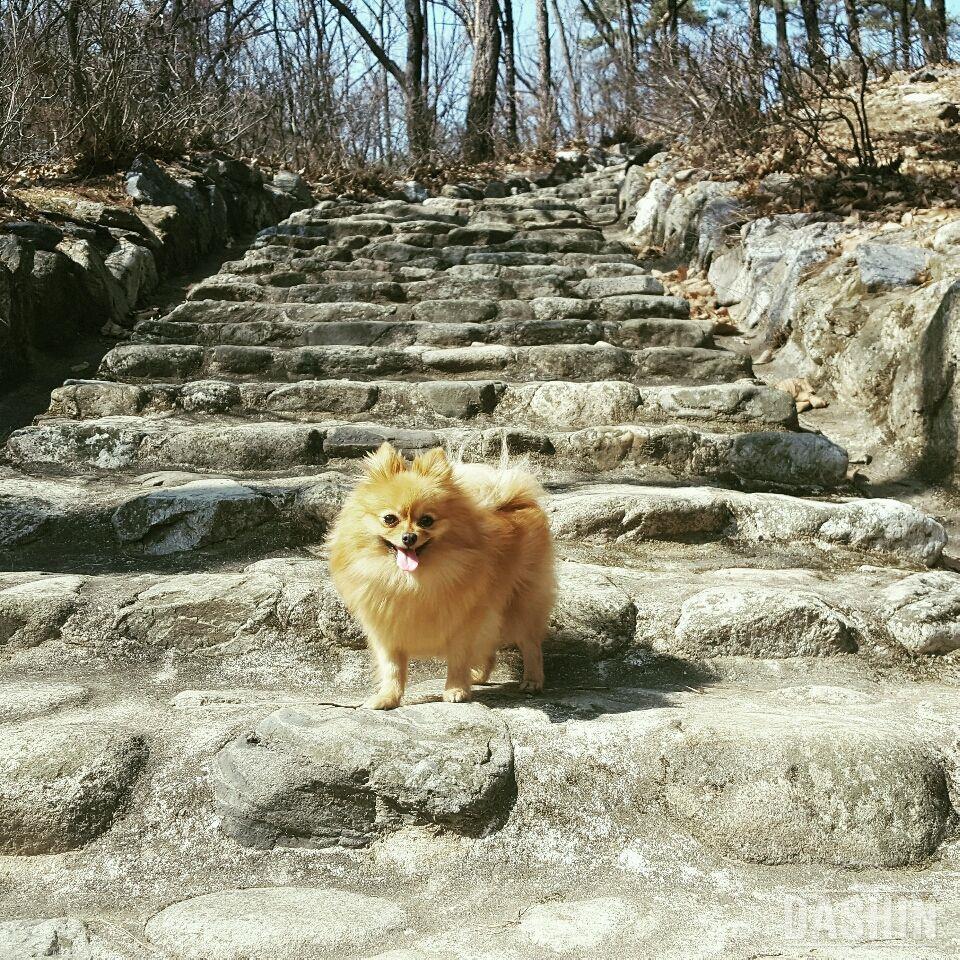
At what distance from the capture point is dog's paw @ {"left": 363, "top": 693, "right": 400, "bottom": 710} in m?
2.53

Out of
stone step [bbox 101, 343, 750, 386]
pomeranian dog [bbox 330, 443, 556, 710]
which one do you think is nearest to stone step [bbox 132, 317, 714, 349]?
stone step [bbox 101, 343, 750, 386]

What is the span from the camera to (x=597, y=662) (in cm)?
308

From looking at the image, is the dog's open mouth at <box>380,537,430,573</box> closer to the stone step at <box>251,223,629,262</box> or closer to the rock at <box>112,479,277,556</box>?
the rock at <box>112,479,277,556</box>

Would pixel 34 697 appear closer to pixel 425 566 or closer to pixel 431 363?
pixel 425 566

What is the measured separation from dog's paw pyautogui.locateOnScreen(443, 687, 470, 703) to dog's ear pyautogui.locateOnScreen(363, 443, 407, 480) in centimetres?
65

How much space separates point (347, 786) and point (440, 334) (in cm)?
396

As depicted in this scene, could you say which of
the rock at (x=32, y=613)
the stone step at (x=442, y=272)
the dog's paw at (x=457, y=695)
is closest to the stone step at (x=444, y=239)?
the stone step at (x=442, y=272)

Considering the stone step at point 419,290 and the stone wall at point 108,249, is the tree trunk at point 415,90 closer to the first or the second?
the stone wall at point 108,249

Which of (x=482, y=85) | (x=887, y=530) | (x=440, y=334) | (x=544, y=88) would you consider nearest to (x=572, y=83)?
(x=544, y=88)

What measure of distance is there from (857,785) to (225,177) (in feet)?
29.5

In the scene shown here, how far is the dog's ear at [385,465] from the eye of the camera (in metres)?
2.59

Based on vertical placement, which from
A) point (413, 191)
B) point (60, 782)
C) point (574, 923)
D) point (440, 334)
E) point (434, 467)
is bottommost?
point (574, 923)

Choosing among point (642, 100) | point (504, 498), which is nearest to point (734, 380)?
point (504, 498)

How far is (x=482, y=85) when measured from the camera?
14.6 metres
